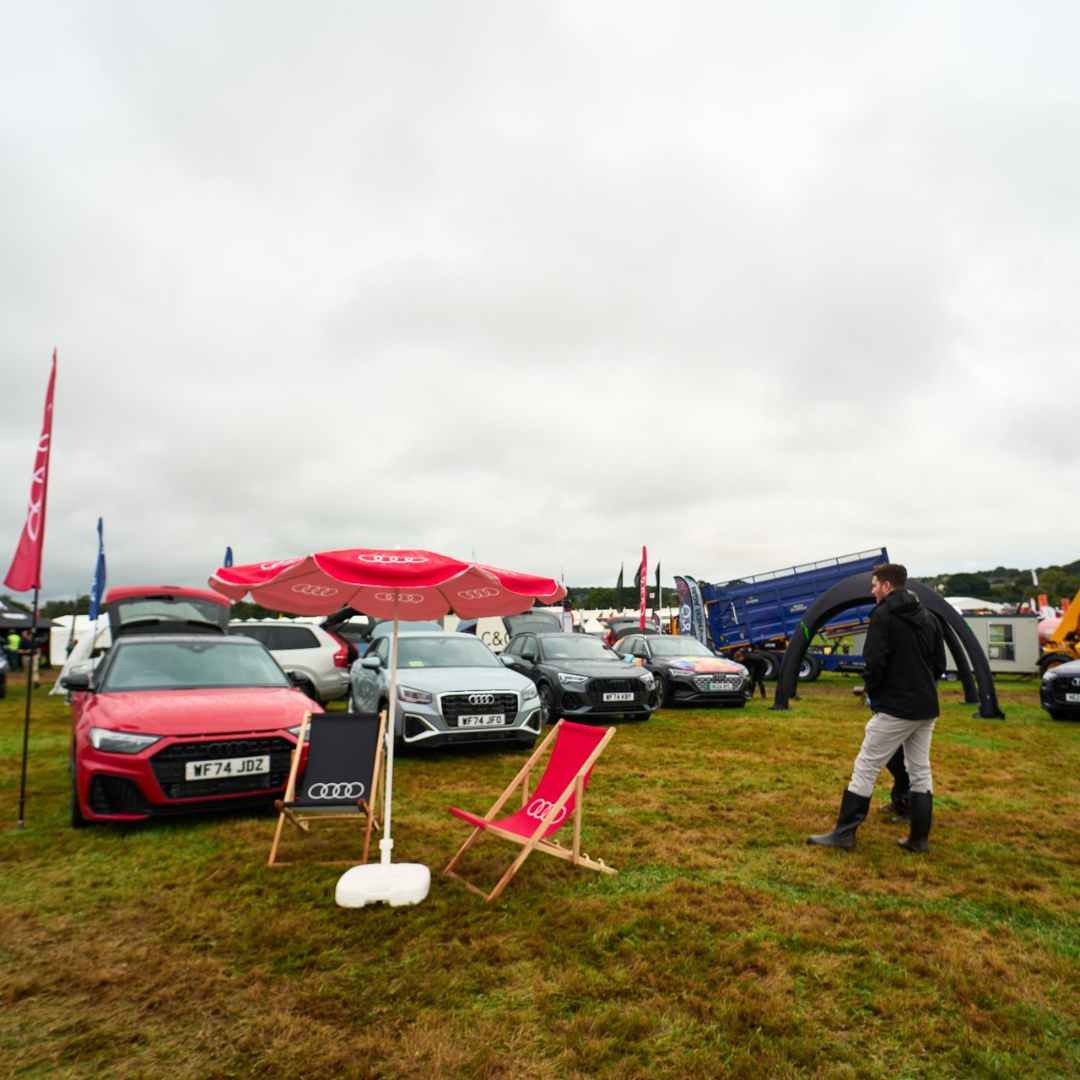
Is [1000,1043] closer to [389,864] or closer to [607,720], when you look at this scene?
[389,864]

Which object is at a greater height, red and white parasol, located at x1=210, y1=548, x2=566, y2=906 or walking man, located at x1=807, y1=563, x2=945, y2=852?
red and white parasol, located at x1=210, y1=548, x2=566, y2=906

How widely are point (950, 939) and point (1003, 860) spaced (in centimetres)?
164

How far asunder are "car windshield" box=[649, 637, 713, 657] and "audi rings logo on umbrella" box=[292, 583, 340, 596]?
33.7 feet

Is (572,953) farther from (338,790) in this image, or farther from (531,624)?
(531,624)

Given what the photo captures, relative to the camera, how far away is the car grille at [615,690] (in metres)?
11.1

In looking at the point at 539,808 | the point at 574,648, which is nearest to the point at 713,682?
the point at 574,648

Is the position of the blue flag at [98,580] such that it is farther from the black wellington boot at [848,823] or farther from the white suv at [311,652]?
the black wellington boot at [848,823]

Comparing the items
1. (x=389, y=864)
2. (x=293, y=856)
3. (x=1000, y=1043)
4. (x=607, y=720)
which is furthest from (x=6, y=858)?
(x=607, y=720)

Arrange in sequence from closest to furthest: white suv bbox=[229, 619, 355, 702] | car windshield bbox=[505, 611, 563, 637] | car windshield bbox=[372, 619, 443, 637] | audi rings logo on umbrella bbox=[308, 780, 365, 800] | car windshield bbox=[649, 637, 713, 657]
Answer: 1. audi rings logo on umbrella bbox=[308, 780, 365, 800]
2. car windshield bbox=[372, 619, 443, 637]
3. white suv bbox=[229, 619, 355, 702]
4. car windshield bbox=[649, 637, 713, 657]
5. car windshield bbox=[505, 611, 563, 637]

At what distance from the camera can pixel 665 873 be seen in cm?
468

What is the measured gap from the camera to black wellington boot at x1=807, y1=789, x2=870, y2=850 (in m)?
5.15

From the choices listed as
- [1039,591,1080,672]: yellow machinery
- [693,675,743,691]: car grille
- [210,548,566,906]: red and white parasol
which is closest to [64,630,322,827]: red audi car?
[210,548,566,906]: red and white parasol

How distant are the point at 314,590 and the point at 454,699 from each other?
353 centimetres

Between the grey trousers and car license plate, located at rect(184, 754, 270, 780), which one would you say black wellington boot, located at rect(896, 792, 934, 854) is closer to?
the grey trousers
